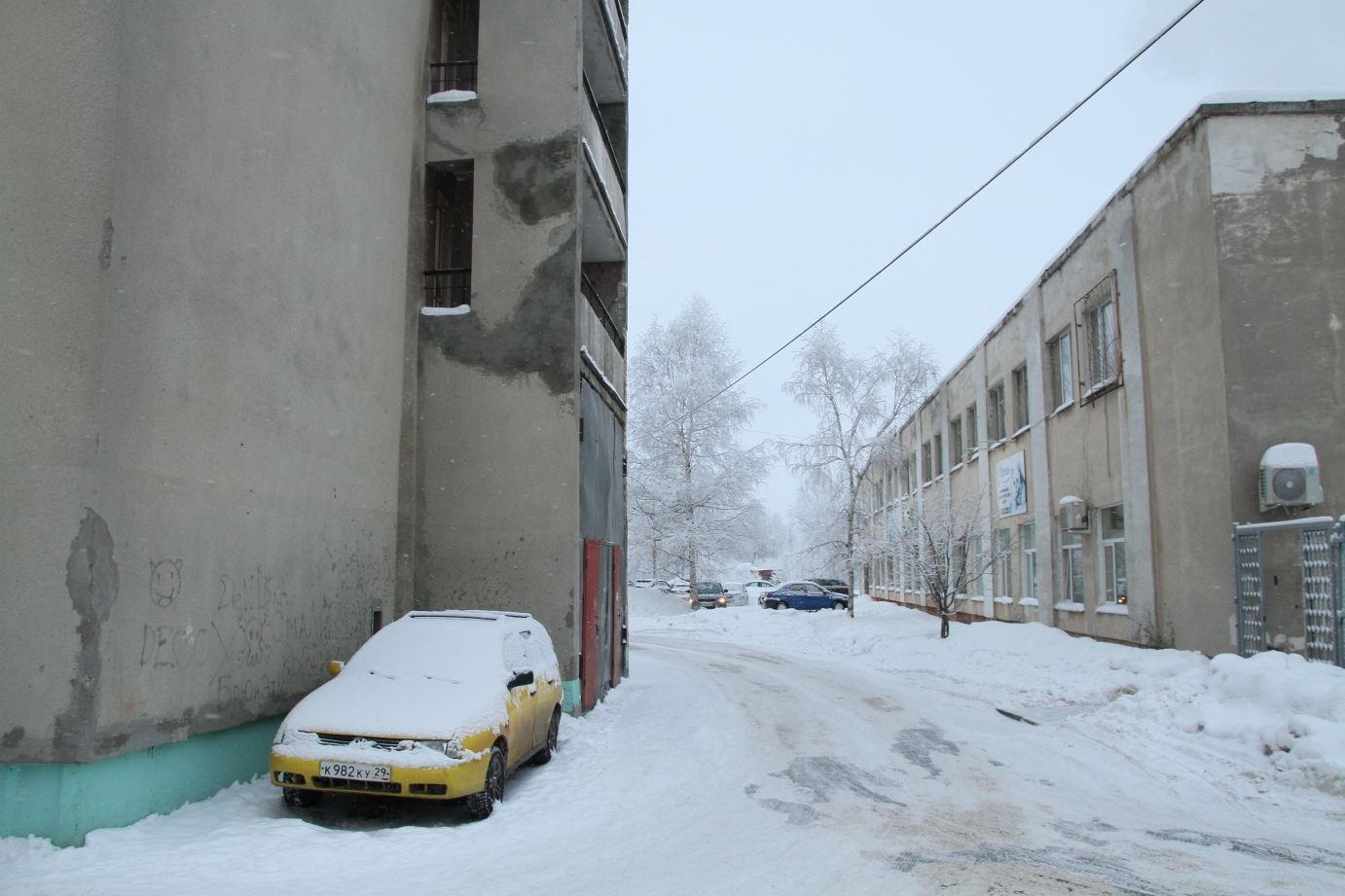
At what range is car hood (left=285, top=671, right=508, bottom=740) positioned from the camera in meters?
7.19

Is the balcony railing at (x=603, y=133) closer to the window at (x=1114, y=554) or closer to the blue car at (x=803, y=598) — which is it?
the window at (x=1114, y=554)

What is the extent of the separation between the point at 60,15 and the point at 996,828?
30.6 feet

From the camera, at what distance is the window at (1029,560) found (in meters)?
21.7

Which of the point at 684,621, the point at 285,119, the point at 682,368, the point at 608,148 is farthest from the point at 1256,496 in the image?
the point at 682,368

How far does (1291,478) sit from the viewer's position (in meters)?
12.3

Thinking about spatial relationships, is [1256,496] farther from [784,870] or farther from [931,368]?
[931,368]

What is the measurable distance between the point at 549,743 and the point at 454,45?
10433 mm

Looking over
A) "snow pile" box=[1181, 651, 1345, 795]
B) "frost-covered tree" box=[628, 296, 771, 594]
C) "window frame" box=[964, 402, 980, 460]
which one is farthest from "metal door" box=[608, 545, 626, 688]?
"frost-covered tree" box=[628, 296, 771, 594]

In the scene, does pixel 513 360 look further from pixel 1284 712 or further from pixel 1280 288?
pixel 1280 288

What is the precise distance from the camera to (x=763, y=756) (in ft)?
32.4

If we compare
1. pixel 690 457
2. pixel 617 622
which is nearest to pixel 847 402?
pixel 690 457

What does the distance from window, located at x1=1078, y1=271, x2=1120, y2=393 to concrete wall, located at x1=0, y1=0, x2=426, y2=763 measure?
1322 centimetres

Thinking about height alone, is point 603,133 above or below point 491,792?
above

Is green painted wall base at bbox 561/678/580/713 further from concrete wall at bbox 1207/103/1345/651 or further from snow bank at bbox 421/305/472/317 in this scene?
concrete wall at bbox 1207/103/1345/651
